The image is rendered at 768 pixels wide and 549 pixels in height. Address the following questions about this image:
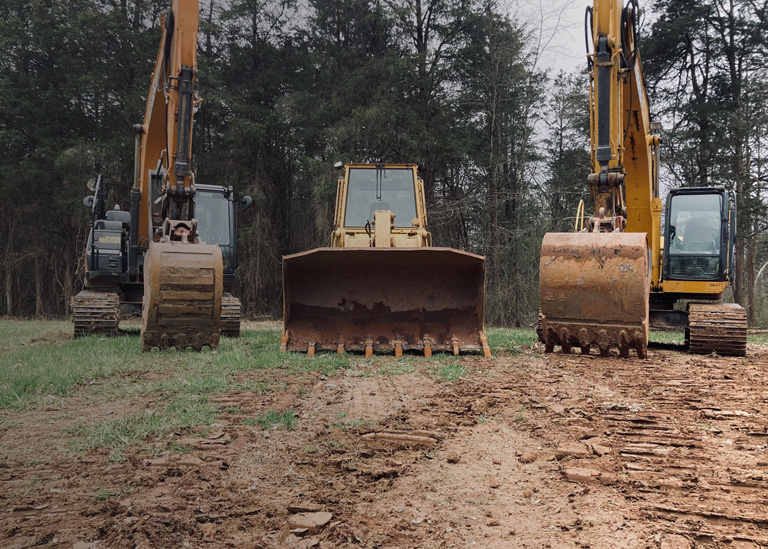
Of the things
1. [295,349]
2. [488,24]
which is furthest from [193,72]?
[488,24]

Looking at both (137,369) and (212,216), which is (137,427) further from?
(212,216)

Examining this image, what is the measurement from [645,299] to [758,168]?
1438cm

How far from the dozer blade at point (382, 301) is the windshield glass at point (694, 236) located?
3773 millimetres

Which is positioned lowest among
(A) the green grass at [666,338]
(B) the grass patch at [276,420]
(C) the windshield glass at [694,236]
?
(A) the green grass at [666,338]

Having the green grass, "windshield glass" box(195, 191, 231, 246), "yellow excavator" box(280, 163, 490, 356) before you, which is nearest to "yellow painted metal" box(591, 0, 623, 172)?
"yellow excavator" box(280, 163, 490, 356)

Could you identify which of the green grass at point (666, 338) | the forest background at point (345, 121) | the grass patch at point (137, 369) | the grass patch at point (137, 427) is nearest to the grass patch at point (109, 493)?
the grass patch at point (137, 427)

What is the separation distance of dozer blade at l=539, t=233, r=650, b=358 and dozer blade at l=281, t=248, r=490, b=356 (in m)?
0.94

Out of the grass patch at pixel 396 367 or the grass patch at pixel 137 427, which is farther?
the grass patch at pixel 396 367

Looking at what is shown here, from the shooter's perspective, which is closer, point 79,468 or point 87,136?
point 79,468

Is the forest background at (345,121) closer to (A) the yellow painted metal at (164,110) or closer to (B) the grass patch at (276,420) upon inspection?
(A) the yellow painted metal at (164,110)

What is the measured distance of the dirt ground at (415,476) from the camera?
2.17m

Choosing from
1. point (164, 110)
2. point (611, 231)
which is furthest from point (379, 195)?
point (164, 110)

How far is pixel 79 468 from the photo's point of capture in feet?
9.11

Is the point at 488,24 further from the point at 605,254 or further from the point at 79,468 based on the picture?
the point at 79,468
